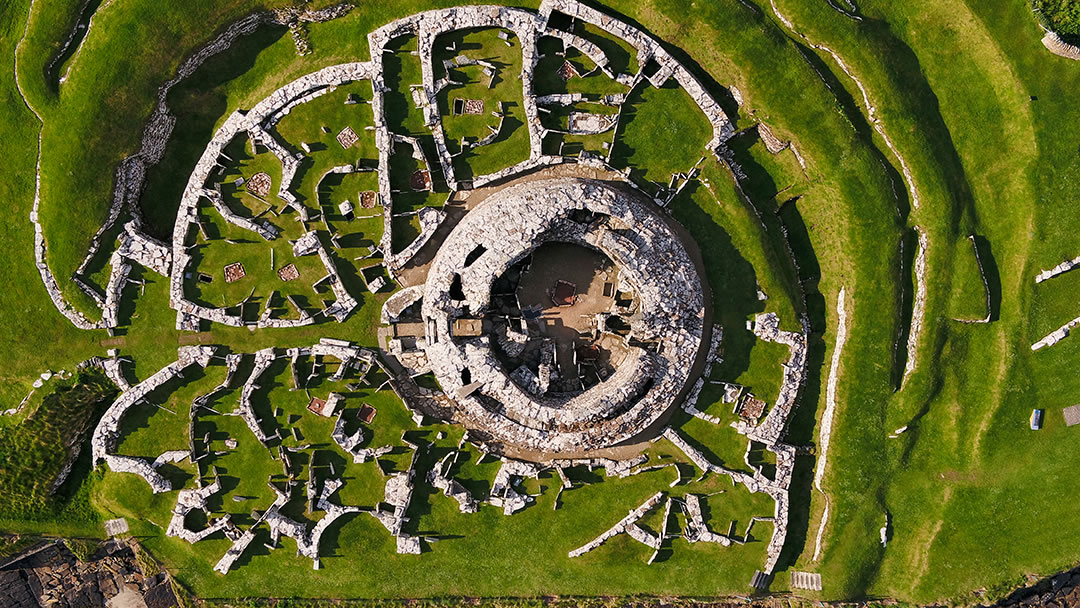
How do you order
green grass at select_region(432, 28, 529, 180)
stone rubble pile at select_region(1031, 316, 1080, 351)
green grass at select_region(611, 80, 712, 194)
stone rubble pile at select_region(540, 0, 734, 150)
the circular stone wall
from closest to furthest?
the circular stone wall, stone rubble pile at select_region(540, 0, 734, 150), green grass at select_region(432, 28, 529, 180), green grass at select_region(611, 80, 712, 194), stone rubble pile at select_region(1031, 316, 1080, 351)

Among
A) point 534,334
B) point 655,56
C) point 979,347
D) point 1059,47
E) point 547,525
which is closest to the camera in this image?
point 655,56

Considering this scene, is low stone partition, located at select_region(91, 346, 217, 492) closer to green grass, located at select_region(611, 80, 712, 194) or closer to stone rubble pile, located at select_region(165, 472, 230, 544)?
stone rubble pile, located at select_region(165, 472, 230, 544)

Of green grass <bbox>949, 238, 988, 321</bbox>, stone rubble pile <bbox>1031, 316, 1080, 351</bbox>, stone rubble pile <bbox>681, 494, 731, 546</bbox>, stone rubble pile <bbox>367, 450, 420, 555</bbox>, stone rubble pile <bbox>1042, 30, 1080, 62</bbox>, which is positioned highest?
stone rubble pile <bbox>1042, 30, 1080, 62</bbox>

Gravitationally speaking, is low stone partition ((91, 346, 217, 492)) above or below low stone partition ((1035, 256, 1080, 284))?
below

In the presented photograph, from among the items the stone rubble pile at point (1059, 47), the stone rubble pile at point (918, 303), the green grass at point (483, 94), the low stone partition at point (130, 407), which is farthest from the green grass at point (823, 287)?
the green grass at point (483, 94)

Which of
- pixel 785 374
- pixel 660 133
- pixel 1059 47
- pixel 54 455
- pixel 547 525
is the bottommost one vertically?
pixel 547 525

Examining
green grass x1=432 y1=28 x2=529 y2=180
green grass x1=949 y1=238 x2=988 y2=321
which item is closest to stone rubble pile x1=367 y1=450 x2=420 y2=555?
green grass x1=432 y1=28 x2=529 y2=180

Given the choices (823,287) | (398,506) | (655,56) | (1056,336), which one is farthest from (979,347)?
(398,506)

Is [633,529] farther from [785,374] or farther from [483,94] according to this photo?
[483,94]

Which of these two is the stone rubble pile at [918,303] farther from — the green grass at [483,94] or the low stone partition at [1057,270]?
the green grass at [483,94]
